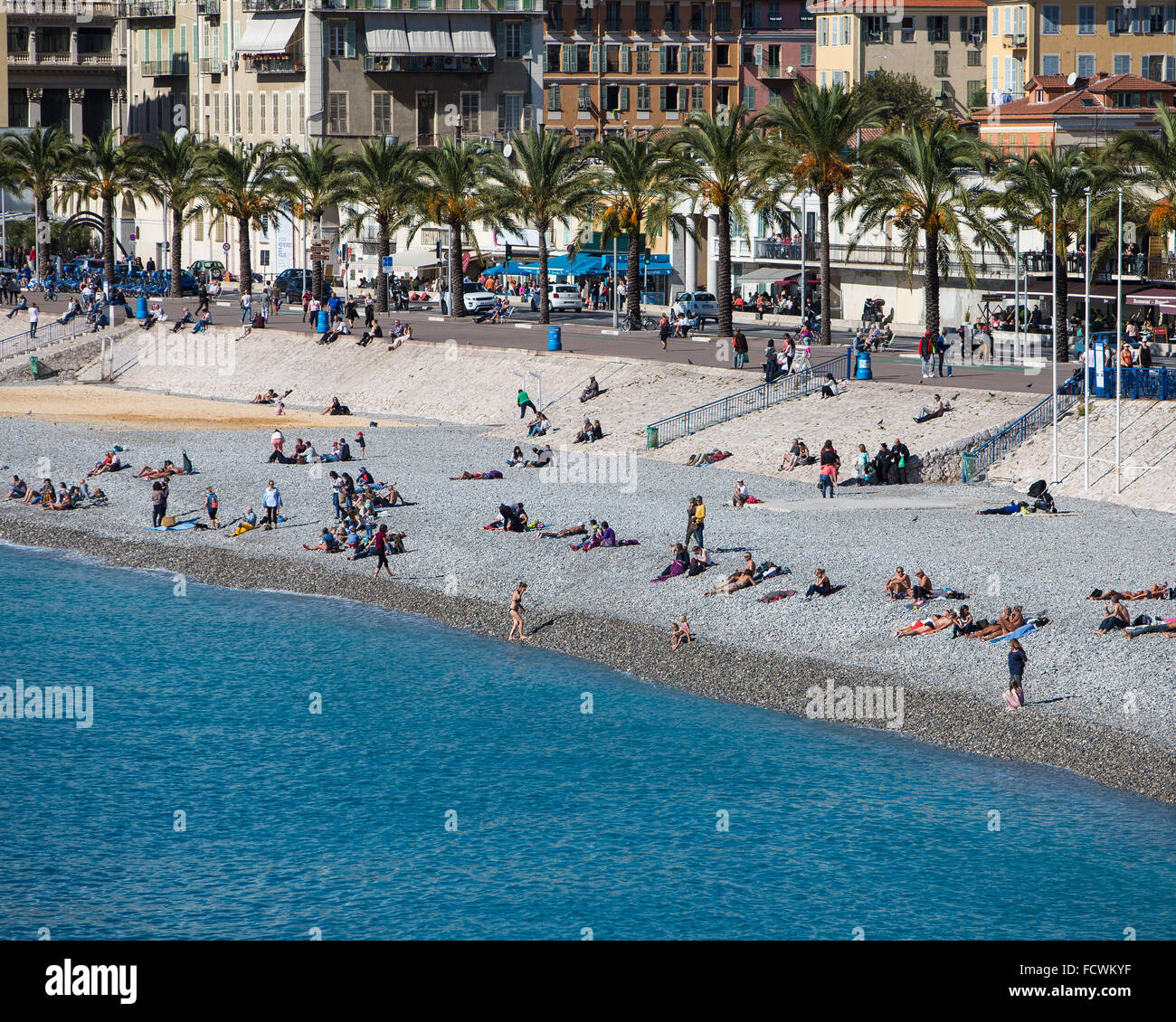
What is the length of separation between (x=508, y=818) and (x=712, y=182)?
3882 cm

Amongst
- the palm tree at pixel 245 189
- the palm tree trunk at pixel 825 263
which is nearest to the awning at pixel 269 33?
the palm tree at pixel 245 189

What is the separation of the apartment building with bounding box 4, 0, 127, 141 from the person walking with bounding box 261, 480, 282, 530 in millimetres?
87462

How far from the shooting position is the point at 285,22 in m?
104

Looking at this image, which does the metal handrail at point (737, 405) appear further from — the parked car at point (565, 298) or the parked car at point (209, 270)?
the parked car at point (209, 270)

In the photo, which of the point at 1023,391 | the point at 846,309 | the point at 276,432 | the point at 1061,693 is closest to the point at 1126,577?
the point at 1061,693

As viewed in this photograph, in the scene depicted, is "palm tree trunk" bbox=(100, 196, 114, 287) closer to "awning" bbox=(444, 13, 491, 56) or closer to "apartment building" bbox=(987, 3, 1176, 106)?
"awning" bbox=(444, 13, 491, 56)

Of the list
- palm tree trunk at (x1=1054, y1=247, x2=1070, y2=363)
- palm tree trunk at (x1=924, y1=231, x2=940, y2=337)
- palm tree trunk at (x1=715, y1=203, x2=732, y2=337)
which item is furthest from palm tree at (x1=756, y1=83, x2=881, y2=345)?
palm tree trunk at (x1=1054, y1=247, x2=1070, y2=363)

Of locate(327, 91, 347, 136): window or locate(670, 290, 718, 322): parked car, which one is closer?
locate(670, 290, 718, 322): parked car

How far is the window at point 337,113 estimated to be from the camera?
10419cm

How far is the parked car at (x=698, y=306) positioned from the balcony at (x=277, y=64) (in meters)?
38.8

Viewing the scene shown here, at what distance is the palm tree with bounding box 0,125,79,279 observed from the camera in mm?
93750

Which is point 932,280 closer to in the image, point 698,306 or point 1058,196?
point 1058,196

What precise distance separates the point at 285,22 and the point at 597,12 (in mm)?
27283

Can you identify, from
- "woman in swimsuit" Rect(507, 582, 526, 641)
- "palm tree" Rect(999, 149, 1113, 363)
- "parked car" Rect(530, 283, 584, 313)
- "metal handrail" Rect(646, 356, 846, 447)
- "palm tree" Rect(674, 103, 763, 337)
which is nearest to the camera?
"woman in swimsuit" Rect(507, 582, 526, 641)
